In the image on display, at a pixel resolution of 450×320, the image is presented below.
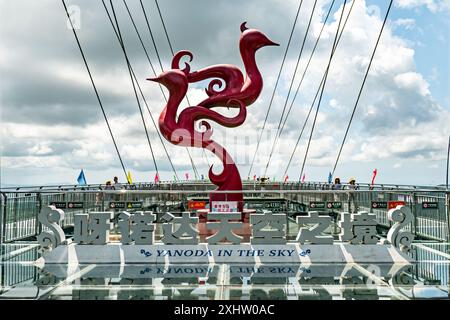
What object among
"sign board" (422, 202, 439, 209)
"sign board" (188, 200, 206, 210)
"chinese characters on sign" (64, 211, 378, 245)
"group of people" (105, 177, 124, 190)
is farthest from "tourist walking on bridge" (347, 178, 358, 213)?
"group of people" (105, 177, 124, 190)

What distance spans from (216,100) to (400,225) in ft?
16.9

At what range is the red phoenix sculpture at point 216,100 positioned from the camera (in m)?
9.48

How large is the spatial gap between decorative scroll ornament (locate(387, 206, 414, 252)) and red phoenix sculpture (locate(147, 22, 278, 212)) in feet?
11.9

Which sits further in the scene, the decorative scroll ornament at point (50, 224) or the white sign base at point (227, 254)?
the decorative scroll ornament at point (50, 224)

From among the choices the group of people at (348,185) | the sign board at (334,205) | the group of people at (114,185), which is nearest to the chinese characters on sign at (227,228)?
the sign board at (334,205)

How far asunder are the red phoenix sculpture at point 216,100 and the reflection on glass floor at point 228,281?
3.22 metres

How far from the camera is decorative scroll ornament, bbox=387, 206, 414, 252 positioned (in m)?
7.38

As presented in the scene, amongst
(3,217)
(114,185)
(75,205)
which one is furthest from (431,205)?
(114,185)

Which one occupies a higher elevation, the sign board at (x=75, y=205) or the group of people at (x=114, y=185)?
the group of people at (x=114, y=185)

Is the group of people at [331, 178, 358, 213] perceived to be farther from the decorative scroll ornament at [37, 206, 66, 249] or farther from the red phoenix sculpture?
the decorative scroll ornament at [37, 206, 66, 249]

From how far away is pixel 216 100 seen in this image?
9.77 meters

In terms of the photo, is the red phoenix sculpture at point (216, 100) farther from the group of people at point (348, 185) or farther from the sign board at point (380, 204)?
the group of people at point (348, 185)
